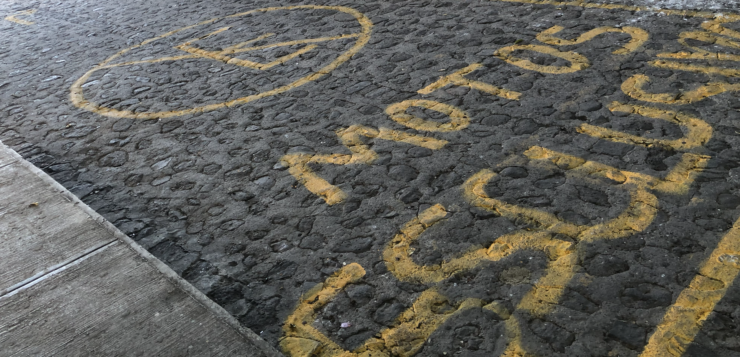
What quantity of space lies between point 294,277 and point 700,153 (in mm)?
2450

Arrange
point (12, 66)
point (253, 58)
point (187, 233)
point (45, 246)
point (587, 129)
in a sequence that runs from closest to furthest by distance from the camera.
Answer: point (45, 246) < point (187, 233) < point (587, 129) < point (253, 58) < point (12, 66)

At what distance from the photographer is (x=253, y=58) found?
605 centimetres

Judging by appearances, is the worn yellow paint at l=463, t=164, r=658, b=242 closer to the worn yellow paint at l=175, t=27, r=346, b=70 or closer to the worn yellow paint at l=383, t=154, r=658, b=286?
the worn yellow paint at l=383, t=154, r=658, b=286

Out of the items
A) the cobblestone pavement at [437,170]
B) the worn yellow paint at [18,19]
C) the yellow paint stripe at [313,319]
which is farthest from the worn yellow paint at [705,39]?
the worn yellow paint at [18,19]

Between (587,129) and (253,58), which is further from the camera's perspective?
(253,58)

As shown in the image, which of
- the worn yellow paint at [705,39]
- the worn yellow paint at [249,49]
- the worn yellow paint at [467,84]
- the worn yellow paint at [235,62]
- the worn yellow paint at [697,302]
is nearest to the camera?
the worn yellow paint at [697,302]

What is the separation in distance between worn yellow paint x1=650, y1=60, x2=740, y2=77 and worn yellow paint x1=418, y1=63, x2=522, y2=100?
1.15m

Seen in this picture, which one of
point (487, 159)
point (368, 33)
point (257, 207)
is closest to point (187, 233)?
point (257, 207)

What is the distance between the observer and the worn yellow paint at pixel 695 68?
13.8 ft

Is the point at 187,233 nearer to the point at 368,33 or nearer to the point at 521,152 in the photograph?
the point at 521,152

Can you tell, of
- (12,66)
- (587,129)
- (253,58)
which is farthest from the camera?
(12,66)

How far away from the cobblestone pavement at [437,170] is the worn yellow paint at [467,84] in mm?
30

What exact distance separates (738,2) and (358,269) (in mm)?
4801

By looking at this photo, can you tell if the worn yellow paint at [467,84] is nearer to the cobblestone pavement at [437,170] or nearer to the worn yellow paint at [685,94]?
the cobblestone pavement at [437,170]
